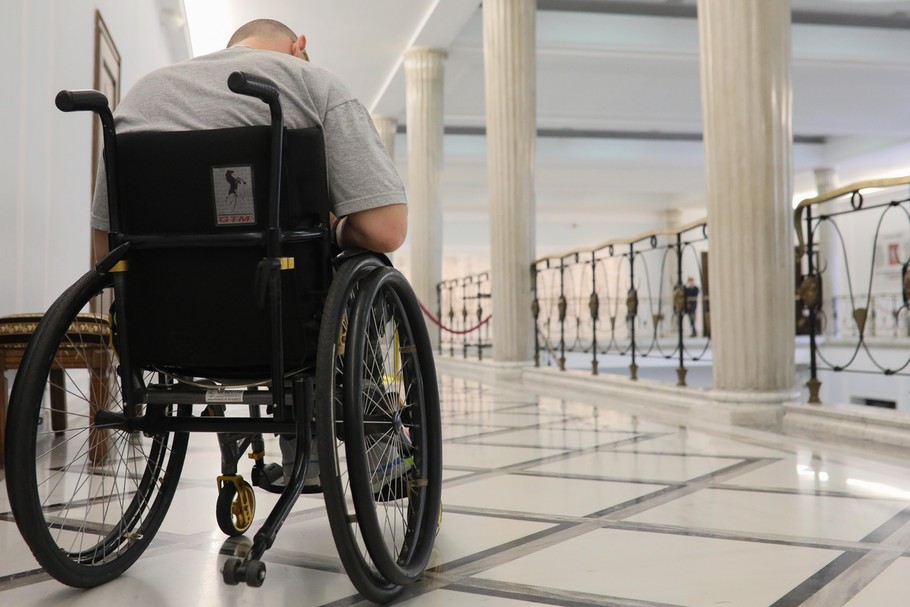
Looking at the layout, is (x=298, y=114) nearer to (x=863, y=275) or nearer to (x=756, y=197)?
(x=756, y=197)

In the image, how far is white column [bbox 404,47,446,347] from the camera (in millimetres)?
10516

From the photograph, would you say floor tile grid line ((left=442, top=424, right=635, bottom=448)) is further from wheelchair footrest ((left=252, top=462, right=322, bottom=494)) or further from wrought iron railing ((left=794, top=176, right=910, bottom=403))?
wrought iron railing ((left=794, top=176, right=910, bottom=403))

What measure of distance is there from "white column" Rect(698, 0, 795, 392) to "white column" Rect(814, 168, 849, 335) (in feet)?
44.2

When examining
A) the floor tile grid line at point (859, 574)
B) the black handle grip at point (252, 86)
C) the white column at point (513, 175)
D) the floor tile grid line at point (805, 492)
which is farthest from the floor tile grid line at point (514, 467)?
the white column at point (513, 175)

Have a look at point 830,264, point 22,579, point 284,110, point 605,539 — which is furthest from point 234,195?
point 830,264

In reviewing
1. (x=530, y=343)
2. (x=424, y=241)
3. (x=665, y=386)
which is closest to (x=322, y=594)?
(x=665, y=386)

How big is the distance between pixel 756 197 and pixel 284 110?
2798 mm

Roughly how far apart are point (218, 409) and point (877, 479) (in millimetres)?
1898

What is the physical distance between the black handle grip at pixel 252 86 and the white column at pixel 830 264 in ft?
54.0

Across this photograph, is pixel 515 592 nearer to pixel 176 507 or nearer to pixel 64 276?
pixel 176 507

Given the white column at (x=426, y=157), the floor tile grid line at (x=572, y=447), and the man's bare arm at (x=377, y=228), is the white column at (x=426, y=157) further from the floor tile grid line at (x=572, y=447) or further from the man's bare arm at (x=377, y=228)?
the man's bare arm at (x=377, y=228)

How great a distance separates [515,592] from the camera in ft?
4.58

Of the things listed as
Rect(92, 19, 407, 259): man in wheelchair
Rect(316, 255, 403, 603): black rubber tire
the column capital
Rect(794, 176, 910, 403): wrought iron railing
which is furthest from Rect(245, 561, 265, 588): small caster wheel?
Rect(794, 176, 910, 403): wrought iron railing

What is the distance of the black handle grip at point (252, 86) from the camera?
3.71 ft
